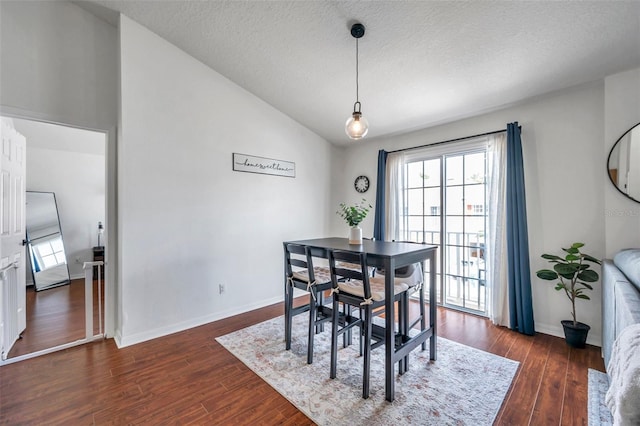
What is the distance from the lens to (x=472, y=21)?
211 centimetres

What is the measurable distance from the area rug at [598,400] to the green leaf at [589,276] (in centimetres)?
74

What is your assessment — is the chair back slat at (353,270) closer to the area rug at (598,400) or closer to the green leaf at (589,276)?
the area rug at (598,400)

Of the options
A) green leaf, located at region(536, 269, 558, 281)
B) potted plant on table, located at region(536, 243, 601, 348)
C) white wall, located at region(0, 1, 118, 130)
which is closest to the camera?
white wall, located at region(0, 1, 118, 130)

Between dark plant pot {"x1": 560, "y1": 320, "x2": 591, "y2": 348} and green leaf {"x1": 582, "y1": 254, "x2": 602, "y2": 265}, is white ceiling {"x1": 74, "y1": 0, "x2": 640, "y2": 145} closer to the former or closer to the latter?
green leaf {"x1": 582, "y1": 254, "x2": 602, "y2": 265}

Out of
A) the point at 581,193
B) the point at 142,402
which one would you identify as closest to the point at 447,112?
the point at 581,193

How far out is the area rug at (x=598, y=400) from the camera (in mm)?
1650

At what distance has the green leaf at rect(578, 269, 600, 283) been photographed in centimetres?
239

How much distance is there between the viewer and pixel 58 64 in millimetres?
2561

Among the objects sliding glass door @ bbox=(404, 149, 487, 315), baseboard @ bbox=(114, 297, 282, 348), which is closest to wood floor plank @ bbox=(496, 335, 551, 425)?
sliding glass door @ bbox=(404, 149, 487, 315)

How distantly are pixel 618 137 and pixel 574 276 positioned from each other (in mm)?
1303

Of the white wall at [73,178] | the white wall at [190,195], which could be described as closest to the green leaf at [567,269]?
the white wall at [190,195]

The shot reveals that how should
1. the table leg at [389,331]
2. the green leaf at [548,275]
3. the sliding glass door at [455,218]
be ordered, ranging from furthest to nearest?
the sliding glass door at [455,218] < the green leaf at [548,275] < the table leg at [389,331]

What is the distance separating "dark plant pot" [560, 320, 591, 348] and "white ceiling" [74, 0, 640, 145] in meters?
2.32

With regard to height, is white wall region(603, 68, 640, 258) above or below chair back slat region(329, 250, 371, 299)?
above
